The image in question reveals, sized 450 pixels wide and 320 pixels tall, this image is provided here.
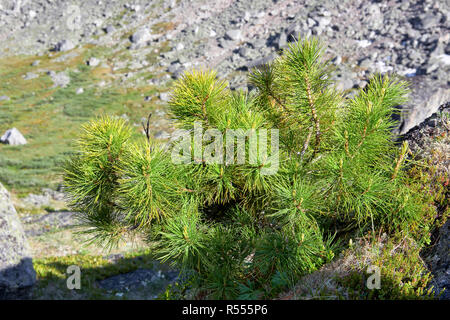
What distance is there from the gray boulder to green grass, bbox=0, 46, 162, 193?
0.74 m

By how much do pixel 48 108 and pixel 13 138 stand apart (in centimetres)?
907

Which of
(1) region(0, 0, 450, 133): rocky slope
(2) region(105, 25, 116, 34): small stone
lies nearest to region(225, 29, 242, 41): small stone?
(1) region(0, 0, 450, 133): rocky slope

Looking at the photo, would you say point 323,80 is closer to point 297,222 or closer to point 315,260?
point 297,222

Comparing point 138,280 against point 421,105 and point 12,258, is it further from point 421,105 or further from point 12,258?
point 421,105

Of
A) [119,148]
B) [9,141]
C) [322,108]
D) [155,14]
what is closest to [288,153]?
[322,108]

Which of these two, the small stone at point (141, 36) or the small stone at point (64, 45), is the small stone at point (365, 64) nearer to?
the small stone at point (141, 36)

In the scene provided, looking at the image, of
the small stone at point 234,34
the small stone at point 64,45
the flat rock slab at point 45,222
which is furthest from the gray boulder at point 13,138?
the small stone at point 234,34

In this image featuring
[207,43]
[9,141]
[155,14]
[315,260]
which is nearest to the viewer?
[315,260]

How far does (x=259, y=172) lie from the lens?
12.8 feet

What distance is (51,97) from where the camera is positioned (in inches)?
1673

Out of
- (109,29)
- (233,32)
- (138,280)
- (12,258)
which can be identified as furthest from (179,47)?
(12,258)

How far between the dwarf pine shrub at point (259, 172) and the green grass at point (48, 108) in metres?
21.5

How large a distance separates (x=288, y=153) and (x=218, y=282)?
184 cm

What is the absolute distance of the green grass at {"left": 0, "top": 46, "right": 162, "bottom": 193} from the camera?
26.5 meters
